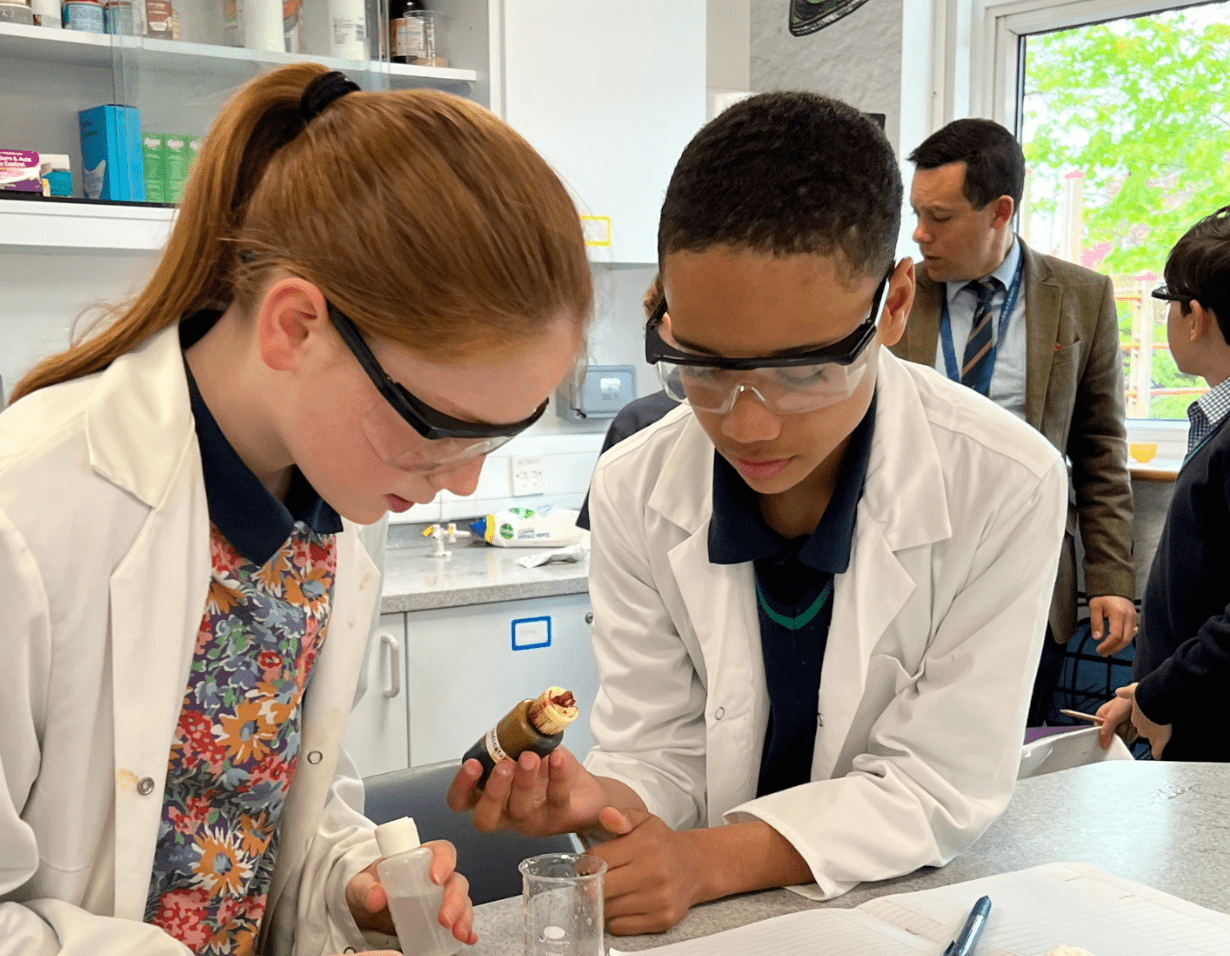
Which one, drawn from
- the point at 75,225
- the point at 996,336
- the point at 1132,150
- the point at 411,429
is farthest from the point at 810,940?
the point at 1132,150

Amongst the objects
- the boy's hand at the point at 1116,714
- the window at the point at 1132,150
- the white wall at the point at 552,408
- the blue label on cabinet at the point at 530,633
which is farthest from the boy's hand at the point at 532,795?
the window at the point at 1132,150

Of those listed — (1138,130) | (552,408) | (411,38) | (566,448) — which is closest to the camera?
(411,38)

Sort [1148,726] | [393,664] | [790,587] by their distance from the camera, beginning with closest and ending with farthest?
[790,587] < [1148,726] < [393,664]

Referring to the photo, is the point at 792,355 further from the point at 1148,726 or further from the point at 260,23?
the point at 260,23

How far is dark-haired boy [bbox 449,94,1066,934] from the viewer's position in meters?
1.14

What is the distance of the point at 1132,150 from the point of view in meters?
3.60

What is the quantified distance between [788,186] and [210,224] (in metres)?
0.52

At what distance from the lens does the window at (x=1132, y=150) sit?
348cm

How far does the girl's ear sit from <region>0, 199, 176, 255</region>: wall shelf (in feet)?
7.01

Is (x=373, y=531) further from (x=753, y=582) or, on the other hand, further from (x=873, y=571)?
(x=873, y=571)

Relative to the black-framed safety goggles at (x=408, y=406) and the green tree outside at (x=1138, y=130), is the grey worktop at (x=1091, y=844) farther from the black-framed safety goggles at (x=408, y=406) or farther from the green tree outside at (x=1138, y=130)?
the green tree outside at (x=1138, y=130)

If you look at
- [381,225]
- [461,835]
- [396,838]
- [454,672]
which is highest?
[381,225]

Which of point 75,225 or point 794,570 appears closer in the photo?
point 794,570

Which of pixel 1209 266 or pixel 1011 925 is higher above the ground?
pixel 1209 266
